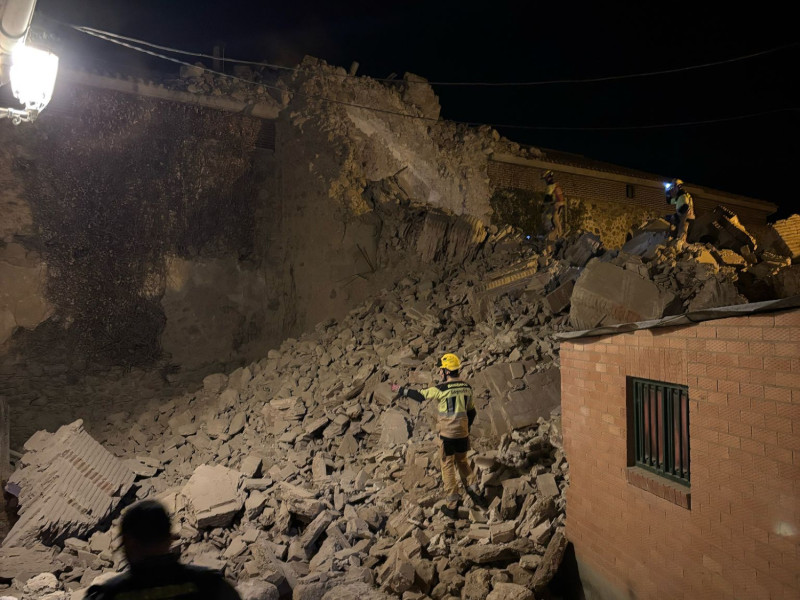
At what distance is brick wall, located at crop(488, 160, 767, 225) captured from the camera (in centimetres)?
1578

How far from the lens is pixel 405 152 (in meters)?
13.3

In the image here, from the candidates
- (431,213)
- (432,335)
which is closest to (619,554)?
(432,335)

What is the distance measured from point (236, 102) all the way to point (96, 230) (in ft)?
14.5

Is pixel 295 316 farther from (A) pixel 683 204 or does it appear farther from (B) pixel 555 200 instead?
(A) pixel 683 204

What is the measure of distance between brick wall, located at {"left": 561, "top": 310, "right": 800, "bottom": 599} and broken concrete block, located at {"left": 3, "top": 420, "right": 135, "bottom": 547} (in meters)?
6.07

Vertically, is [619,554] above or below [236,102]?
below

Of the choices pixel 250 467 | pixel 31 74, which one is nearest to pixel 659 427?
pixel 250 467

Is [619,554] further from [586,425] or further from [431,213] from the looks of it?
[431,213]

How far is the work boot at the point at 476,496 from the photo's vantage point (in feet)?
19.4

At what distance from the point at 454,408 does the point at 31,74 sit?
5714 mm

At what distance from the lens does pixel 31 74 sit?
4.97 metres

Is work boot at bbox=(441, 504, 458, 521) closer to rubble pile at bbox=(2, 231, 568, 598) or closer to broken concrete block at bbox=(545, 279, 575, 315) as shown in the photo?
rubble pile at bbox=(2, 231, 568, 598)

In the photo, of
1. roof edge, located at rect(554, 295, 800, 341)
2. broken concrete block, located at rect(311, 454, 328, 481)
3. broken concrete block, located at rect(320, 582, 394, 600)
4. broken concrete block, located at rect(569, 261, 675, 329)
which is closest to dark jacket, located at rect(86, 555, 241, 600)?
broken concrete block, located at rect(320, 582, 394, 600)

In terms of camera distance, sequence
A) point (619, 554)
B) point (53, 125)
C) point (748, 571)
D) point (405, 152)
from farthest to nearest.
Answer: point (405, 152) < point (53, 125) < point (619, 554) < point (748, 571)
